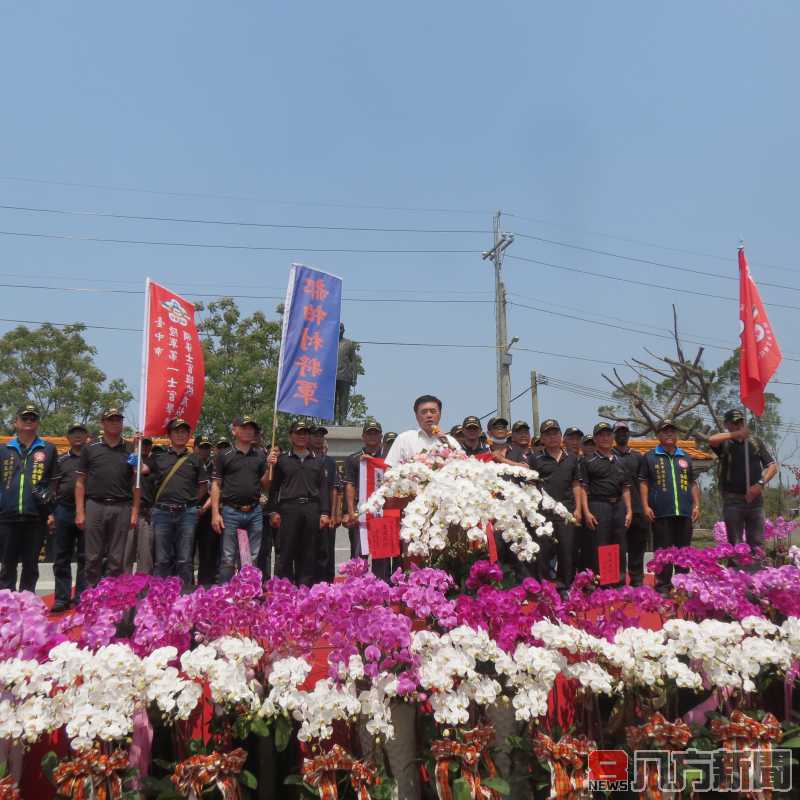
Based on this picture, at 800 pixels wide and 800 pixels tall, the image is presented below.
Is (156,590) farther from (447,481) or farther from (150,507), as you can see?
(150,507)

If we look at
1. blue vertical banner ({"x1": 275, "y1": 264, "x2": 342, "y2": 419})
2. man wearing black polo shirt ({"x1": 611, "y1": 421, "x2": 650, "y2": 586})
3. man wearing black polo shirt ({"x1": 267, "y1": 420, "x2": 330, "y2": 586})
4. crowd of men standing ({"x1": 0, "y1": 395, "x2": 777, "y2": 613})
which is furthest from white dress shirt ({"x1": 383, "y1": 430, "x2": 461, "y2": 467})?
man wearing black polo shirt ({"x1": 611, "y1": 421, "x2": 650, "y2": 586})

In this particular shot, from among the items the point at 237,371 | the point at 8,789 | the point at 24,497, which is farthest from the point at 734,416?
the point at 237,371

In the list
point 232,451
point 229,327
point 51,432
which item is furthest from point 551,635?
point 51,432

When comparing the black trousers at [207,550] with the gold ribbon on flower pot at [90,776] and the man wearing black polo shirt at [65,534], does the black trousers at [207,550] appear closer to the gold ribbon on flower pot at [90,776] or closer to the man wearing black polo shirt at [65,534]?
the man wearing black polo shirt at [65,534]

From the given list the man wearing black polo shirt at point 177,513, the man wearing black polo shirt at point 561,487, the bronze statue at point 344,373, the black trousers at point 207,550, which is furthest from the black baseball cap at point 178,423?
the bronze statue at point 344,373

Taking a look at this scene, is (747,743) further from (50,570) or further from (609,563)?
(50,570)

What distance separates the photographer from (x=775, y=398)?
1031 inches

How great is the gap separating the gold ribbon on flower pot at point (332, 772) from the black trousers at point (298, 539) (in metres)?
3.37

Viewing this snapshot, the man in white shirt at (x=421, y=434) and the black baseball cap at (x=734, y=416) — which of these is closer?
the man in white shirt at (x=421, y=434)

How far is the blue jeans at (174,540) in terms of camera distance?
5801 mm

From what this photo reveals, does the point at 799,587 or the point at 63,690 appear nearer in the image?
the point at 63,690

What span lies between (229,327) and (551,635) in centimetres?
1961

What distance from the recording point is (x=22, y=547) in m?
5.66

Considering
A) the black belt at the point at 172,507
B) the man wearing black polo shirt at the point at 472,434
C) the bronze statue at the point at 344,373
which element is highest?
the bronze statue at the point at 344,373
